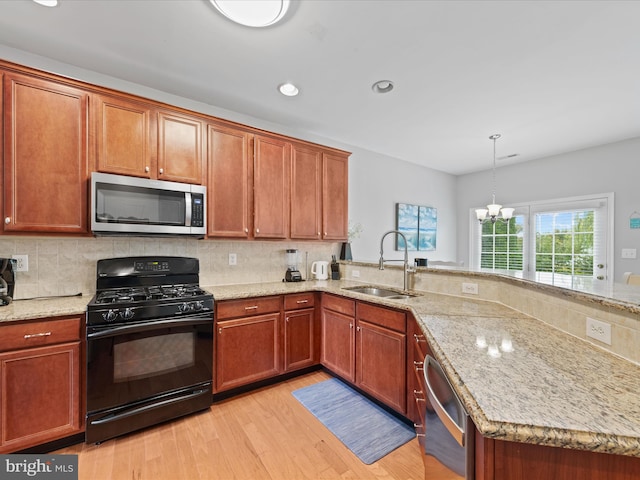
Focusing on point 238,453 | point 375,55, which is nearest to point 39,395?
point 238,453

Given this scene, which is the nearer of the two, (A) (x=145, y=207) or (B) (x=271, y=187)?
(A) (x=145, y=207)

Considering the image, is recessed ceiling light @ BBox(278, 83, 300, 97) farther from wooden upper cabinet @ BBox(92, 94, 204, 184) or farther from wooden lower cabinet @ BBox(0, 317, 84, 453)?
wooden lower cabinet @ BBox(0, 317, 84, 453)

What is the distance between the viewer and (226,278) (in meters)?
2.94

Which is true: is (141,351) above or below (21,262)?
below

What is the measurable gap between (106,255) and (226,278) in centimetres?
101

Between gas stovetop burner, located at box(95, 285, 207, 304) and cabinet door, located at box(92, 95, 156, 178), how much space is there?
36.0 inches

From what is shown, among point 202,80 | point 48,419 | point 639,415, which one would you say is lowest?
point 48,419

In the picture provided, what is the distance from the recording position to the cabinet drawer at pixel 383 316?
2.04m

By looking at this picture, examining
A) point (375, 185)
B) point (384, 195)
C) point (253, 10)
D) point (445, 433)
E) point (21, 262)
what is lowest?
point (445, 433)

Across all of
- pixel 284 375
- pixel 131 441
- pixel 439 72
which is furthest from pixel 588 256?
pixel 131 441

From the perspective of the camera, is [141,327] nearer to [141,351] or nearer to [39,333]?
[141,351]

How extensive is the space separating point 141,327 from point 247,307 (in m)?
A: 0.79

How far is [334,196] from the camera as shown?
341cm

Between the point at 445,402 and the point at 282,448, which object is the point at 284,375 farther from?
the point at 445,402
